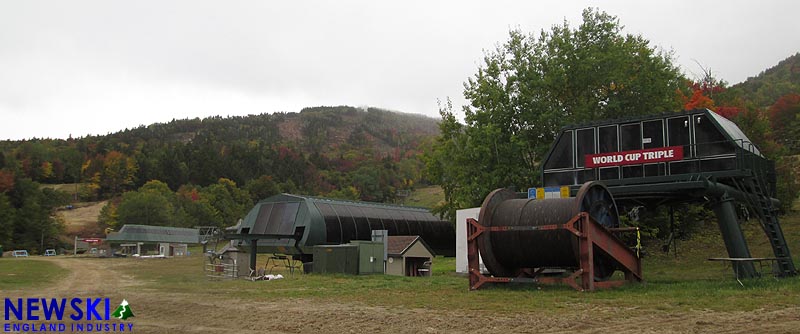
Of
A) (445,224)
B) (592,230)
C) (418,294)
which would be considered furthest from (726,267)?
(445,224)

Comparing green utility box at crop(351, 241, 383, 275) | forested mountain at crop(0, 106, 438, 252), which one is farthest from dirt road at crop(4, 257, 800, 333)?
forested mountain at crop(0, 106, 438, 252)

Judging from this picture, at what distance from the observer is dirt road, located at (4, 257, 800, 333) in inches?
436

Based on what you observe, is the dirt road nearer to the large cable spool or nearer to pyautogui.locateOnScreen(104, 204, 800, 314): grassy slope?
pyautogui.locateOnScreen(104, 204, 800, 314): grassy slope

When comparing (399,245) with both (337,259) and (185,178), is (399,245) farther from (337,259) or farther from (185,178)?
(185,178)

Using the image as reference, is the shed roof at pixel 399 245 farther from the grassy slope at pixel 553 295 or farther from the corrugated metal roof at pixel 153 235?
the corrugated metal roof at pixel 153 235

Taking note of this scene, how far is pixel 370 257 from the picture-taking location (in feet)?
107

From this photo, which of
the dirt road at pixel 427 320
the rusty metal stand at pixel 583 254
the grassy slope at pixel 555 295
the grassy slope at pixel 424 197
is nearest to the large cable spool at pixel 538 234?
the rusty metal stand at pixel 583 254

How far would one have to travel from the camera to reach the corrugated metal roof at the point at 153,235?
245 ft

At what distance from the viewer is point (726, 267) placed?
26.0 meters

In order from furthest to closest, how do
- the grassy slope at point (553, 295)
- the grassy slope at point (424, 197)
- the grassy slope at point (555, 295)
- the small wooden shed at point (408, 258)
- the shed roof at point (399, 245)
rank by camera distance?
the grassy slope at point (424, 197) < the shed roof at point (399, 245) < the small wooden shed at point (408, 258) < the grassy slope at point (553, 295) < the grassy slope at point (555, 295)

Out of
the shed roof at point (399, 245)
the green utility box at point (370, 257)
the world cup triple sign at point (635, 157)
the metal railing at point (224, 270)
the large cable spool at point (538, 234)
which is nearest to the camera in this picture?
the large cable spool at point (538, 234)

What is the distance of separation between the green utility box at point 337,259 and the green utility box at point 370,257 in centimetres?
29

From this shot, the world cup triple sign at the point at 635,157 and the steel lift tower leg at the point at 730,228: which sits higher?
the world cup triple sign at the point at 635,157

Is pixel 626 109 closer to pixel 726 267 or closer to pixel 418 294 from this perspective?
pixel 726 267
